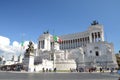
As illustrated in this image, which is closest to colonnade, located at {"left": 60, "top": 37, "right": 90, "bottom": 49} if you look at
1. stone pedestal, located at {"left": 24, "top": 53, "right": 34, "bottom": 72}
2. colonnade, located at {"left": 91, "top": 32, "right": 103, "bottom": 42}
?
colonnade, located at {"left": 91, "top": 32, "right": 103, "bottom": 42}

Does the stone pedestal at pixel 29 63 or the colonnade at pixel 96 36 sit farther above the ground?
the colonnade at pixel 96 36

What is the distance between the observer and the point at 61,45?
107m

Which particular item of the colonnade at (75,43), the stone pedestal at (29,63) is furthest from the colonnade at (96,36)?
the stone pedestal at (29,63)

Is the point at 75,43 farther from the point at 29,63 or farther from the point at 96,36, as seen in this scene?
the point at 29,63

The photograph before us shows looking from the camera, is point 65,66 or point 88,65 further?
point 88,65

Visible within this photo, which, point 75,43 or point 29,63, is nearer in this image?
point 29,63

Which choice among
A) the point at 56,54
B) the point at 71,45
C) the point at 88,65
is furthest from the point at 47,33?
the point at 88,65

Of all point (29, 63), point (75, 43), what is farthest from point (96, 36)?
point (29, 63)

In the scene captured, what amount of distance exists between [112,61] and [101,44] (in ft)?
39.2

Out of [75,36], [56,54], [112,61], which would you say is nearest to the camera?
[112,61]

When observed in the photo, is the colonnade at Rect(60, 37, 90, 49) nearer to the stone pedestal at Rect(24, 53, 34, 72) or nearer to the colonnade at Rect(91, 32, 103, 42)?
the colonnade at Rect(91, 32, 103, 42)

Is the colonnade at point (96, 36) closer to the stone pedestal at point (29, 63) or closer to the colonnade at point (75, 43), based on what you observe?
the colonnade at point (75, 43)

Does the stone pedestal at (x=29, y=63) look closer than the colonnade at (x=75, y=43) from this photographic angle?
Yes

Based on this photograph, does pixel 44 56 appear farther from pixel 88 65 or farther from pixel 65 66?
pixel 88 65
